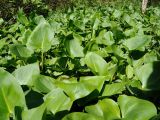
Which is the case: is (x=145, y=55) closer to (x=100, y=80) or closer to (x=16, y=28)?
(x=100, y=80)

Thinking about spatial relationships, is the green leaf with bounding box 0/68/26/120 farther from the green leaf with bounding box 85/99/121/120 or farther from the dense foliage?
the green leaf with bounding box 85/99/121/120

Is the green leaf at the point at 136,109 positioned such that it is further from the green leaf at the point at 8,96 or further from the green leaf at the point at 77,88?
the green leaf at the point at 8,96

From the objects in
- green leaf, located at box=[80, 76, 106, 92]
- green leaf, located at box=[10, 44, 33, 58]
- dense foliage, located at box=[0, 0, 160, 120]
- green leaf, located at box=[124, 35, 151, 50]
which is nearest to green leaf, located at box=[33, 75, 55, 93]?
dense foliage, located at box=[0, 0, 160, 120]

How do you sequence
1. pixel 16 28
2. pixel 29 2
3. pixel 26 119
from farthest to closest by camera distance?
1. pixel 29 2
2. pixel 16 28
3. pixel 26 119

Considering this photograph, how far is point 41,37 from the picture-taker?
157 cm

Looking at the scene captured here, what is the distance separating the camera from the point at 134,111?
982mm

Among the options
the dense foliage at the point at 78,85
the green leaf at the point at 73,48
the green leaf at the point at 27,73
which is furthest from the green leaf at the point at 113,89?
the green leaf at the point at 73,48

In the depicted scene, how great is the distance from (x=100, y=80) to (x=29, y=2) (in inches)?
319

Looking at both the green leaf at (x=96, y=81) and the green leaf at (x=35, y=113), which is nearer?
the green leaf at (x=35, y=113)

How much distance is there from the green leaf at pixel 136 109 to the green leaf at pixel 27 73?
0.29m

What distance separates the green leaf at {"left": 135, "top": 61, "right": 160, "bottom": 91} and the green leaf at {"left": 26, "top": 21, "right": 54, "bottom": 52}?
485mm

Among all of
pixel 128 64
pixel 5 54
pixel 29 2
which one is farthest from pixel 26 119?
pixel 29 2

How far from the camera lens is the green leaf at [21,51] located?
150 cm

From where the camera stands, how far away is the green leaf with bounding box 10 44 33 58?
59.0 inches
